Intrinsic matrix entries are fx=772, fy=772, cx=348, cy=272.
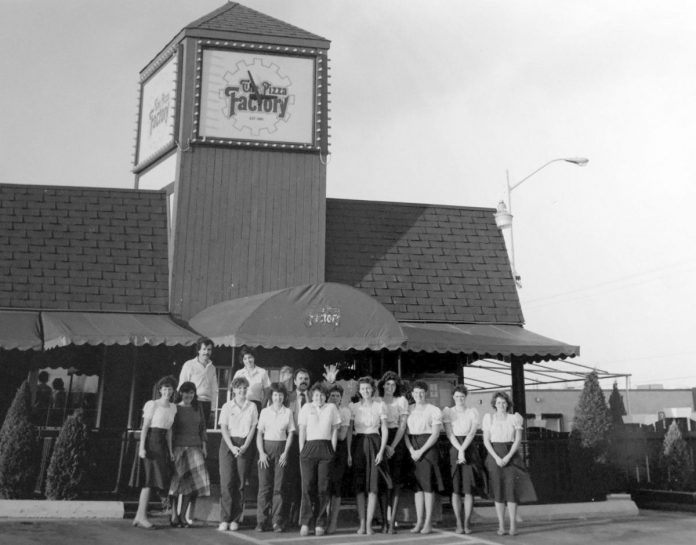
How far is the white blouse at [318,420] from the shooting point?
29.2 ft

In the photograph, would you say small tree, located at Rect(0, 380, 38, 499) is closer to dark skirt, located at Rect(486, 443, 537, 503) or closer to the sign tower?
the sign tower

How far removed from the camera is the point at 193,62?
14.5 metres

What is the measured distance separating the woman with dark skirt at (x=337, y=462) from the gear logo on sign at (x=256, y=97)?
6855 mm

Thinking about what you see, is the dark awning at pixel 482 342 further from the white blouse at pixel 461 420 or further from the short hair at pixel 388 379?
the white blouse at pixel 461 420

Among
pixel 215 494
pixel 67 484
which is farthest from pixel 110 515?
pixel 215 494

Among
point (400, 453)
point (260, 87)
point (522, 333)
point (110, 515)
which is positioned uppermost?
point (260, 87)

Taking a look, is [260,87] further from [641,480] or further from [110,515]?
[641,480]

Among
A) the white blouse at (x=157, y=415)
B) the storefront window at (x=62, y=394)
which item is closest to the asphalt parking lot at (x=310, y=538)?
the white blouse at (x=157, y=415)

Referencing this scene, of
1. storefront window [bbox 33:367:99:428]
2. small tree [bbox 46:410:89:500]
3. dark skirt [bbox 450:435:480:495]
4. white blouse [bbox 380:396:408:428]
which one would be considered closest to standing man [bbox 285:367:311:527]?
white blouse [bbox 380:396:408:428]

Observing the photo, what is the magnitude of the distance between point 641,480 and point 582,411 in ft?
8.17

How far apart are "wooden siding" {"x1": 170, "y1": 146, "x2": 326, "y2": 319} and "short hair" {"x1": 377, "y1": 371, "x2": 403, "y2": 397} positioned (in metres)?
4.57

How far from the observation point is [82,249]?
44.7ft

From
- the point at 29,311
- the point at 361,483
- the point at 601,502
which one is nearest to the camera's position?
the point at 361,483

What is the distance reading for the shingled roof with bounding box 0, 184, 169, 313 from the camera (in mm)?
13125
